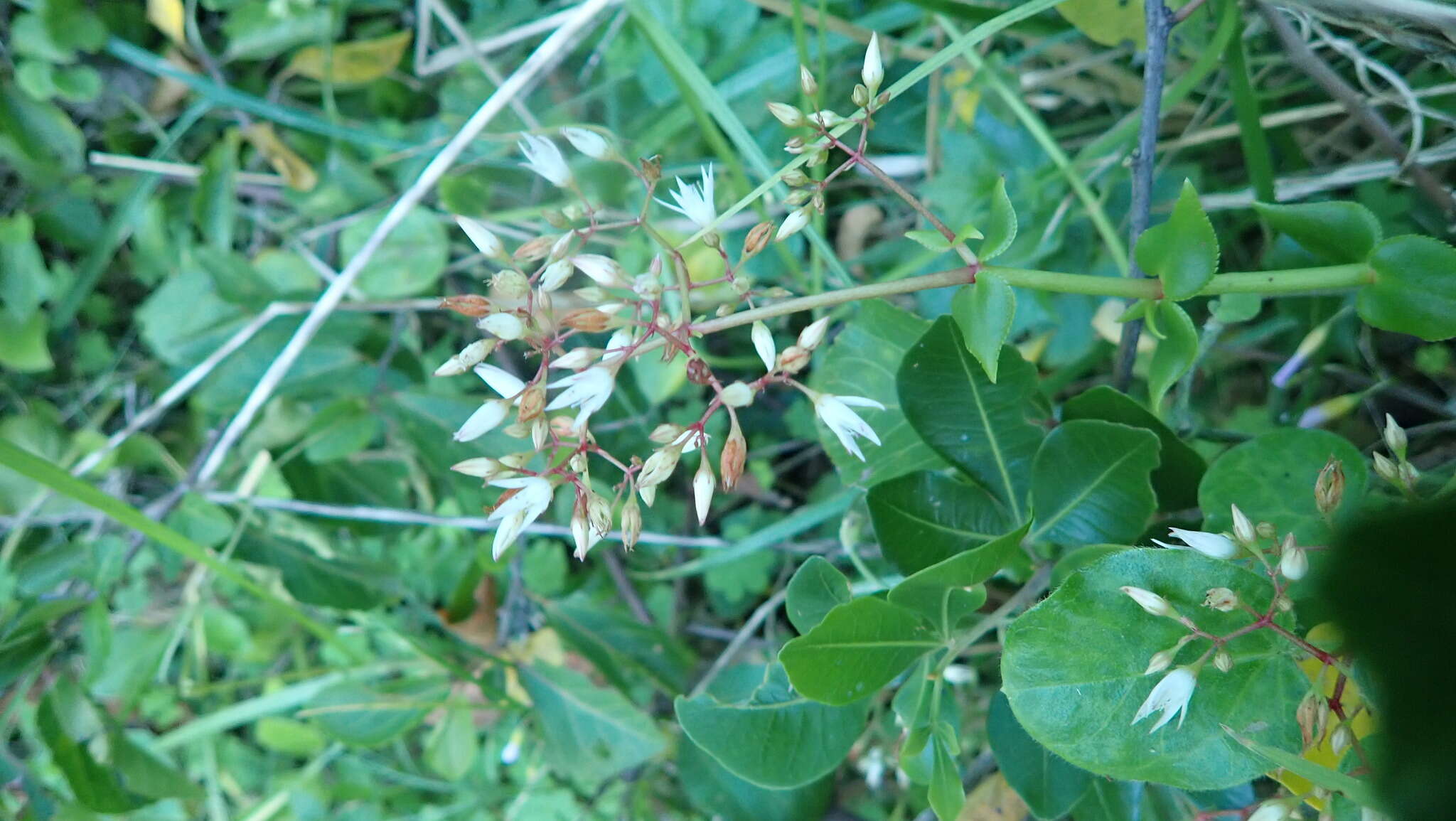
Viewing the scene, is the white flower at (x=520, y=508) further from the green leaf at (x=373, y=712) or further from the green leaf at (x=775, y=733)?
the green leaf at (x=373, y=712)

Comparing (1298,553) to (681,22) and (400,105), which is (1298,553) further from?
(400,105)

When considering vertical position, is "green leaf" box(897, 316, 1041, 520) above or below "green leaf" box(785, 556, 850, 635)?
above

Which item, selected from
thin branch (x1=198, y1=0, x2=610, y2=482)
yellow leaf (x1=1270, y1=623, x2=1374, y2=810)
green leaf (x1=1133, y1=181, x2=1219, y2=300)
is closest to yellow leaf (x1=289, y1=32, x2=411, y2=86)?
thin branch (x1=198, y1=0, x2=610, y2=482)

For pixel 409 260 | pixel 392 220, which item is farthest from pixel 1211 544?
pixel 409 260

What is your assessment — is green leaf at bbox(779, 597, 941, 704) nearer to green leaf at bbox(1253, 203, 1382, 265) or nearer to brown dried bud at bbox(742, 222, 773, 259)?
brown dried bud at bbox(742, 222, 773, 259)

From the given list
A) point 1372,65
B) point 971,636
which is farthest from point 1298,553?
point 1372,65
